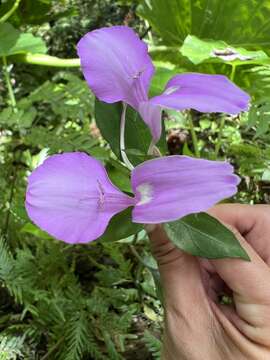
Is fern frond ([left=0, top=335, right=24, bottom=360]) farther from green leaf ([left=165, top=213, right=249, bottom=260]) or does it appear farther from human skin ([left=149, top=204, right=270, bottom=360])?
green leaf ([left=165, top=213, right=249, bottom=260])

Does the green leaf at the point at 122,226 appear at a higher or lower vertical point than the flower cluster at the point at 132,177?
lower

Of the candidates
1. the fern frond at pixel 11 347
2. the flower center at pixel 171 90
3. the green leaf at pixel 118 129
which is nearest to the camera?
the flower center at pixel 171 90

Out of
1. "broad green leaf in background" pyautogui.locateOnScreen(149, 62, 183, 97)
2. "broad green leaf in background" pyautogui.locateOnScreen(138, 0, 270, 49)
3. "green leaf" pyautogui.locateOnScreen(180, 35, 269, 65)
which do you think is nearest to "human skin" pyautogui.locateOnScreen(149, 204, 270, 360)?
"green leaf" pyautogui.locateOnScreen(180, 35, 269, 65)

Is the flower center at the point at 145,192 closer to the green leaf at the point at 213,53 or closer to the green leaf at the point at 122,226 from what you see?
the green leaf at the point at 122,226

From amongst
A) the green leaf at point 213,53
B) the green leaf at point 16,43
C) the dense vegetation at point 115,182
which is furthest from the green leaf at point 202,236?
the green leaf at point 16,43

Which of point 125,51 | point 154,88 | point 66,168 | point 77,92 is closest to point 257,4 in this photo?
point 154,88

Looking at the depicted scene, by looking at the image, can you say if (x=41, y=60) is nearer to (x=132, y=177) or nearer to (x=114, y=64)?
(x=114, y=64)
